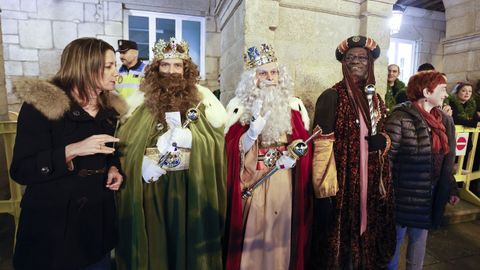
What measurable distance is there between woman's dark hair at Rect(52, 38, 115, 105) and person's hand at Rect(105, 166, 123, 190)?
476 millimetres

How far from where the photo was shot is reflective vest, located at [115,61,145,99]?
3.58 meters

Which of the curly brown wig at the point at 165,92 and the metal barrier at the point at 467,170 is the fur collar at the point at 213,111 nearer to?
the curly brown wig at the point at 165,92

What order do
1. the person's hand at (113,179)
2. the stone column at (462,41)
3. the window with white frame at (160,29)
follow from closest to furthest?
the person's hand at (113,179) < the stone column at (462,41) < the window with white frame at (160,29)

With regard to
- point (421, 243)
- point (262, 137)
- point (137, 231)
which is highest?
point (262, 137)

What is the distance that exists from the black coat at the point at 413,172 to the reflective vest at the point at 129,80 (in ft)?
9.43

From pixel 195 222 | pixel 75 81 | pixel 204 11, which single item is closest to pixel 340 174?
pixel 195 222

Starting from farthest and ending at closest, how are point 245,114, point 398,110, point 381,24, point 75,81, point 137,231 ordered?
point 381,24 → point 398,110 → point 245,114 → point 137,231 → point 75,81

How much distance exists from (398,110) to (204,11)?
5.06 metres

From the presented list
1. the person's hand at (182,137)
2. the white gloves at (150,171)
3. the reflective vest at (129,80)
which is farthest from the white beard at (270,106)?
the reflective vest at (129,80)

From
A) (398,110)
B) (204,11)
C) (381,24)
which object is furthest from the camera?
(204,11)

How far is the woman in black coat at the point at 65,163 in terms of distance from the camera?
4.56 ft

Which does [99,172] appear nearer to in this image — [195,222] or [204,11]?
[195,222]

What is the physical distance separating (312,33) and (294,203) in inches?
72.6

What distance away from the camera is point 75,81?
5.00 ft
